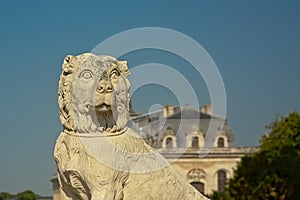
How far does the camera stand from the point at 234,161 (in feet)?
233

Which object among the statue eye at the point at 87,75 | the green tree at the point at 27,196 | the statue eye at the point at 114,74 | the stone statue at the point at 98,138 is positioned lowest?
the stone statue at the point at 98,138

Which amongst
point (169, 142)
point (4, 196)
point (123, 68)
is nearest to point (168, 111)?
point (169, 142)

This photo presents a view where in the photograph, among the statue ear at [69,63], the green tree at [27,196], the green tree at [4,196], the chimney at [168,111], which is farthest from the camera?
the green tree at [27,196]

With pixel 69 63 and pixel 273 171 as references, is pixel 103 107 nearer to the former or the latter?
pixel 69 63

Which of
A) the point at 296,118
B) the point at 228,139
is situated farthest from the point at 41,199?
the point at 296,118

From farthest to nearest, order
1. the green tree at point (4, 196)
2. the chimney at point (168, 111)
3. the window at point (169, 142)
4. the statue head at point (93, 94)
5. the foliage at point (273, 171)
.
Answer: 1. the green tree at point (4, 196)
2. the window at point (169, 142)
3. the chimney at point (168, 111)
4. the foliage at point (273, 171)
5. the statue head at point (93, 94)

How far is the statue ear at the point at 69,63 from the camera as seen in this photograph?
8091 millimetres

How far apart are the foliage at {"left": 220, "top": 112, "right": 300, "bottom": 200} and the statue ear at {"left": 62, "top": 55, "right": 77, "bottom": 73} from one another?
27613 mm

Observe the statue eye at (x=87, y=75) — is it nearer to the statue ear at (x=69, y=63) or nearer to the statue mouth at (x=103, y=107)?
the statue ear at (x=69, y=63)

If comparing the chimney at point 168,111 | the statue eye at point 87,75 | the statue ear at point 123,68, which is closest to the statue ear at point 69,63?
the statue eye at point 87,75

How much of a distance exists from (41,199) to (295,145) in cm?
7951

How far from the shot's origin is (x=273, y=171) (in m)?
35.8

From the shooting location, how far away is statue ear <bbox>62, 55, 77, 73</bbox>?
8091mm

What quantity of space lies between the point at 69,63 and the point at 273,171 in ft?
94.2
